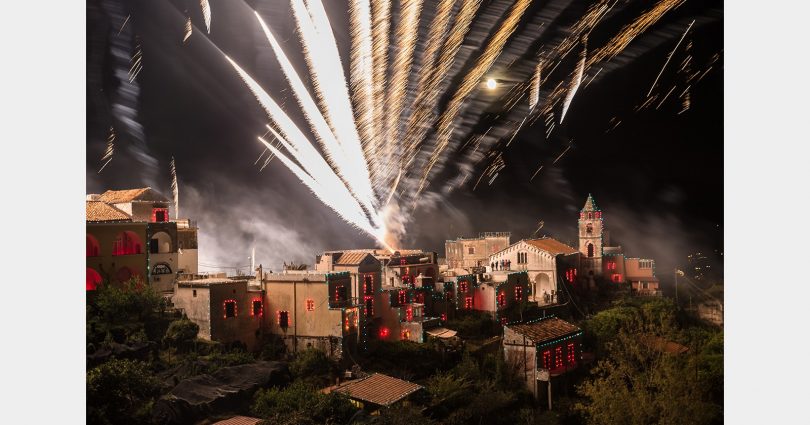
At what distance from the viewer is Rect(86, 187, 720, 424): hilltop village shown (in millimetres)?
8539

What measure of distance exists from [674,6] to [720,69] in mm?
1401

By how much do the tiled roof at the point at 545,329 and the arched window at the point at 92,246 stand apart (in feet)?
22.0

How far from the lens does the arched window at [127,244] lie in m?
8.38

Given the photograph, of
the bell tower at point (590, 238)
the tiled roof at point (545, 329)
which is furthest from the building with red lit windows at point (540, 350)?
the bell tower at point (590, 238)

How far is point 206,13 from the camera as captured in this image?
9414 millimetres

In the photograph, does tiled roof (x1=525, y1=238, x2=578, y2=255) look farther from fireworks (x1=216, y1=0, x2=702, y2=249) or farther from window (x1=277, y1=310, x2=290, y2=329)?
window (x1=277, y1=310, x2=290, y2=329)

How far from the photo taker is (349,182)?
1093 centimetres

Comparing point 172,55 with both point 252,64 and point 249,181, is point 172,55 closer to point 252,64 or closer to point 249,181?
point 252,64

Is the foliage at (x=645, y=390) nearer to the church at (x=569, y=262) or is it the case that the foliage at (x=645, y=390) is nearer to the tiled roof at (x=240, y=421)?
the church at (x=569, y=262)

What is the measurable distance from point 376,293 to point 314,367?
7.53ft

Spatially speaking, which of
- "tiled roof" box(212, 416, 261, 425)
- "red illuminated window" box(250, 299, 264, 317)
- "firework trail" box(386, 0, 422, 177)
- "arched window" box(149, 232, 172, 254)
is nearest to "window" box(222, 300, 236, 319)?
"red illuminated window" box(250, 299, 264, 317)

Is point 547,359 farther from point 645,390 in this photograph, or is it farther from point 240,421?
point 240,421

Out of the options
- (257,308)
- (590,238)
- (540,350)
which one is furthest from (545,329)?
(257,308)
